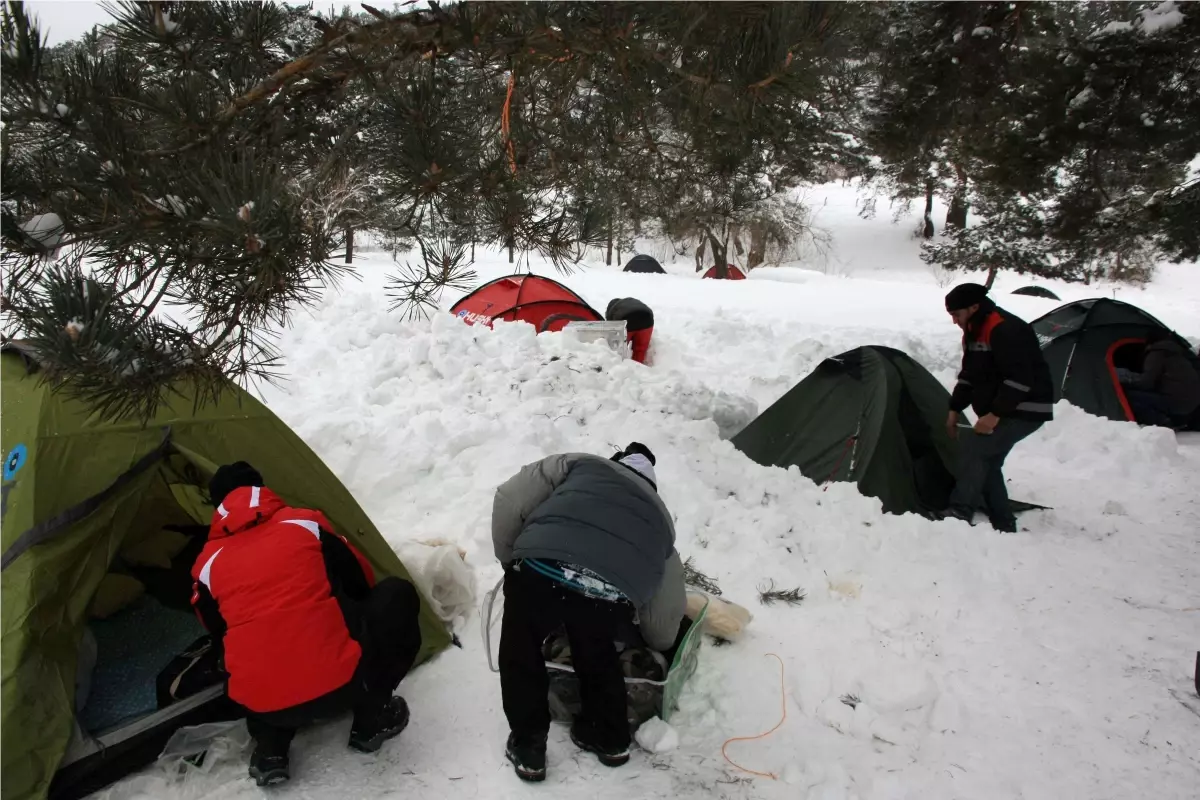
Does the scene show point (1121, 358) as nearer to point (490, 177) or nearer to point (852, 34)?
point (852, 34)

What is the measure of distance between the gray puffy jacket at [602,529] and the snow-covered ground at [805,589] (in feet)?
2.02

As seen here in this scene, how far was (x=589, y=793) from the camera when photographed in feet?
8.37

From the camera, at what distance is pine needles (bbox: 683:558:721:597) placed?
3771 millimetres

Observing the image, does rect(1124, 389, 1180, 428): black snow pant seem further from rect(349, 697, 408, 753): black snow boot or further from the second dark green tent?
rect(349, 697, 408, 753): black snow boot

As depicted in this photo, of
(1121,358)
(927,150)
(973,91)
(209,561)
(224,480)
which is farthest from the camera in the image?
(1121,358)

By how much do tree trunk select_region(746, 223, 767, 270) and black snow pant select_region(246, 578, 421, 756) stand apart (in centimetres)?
2085

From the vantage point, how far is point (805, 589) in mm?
3842

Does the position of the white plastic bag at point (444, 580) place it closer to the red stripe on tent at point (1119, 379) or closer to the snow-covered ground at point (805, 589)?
the snow-covered ground at point (805, 589)

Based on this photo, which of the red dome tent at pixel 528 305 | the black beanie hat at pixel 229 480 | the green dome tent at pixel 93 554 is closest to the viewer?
the green dome tent at pixel 93 554

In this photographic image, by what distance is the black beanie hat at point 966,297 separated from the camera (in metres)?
4.38

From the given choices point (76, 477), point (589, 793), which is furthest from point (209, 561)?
point (589, 793)

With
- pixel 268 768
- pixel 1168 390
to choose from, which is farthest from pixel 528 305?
pixel 1168 390

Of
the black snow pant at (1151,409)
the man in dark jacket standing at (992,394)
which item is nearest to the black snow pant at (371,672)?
the man in dark jacket standing at (992,394)

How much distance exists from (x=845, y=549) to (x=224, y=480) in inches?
130
